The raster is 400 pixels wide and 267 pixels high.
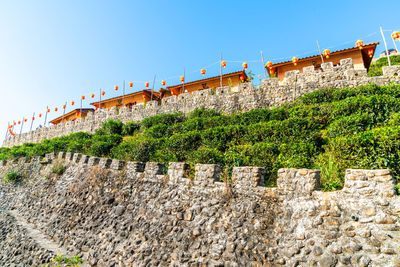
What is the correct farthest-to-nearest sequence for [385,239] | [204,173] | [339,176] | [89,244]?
[89,244] < [204,173] < [339,176] < [385,239]

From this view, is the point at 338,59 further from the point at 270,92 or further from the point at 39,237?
the point at 39,237

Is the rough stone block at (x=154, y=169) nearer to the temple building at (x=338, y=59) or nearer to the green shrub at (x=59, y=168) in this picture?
the green shrub at (x=59, y=168)

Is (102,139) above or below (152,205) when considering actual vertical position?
above

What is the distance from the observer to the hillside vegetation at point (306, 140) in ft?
16.6

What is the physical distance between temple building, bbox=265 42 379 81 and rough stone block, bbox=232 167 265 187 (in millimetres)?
14069

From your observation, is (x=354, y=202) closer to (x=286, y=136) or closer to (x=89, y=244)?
(x=286, y=136)

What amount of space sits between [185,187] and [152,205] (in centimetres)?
132

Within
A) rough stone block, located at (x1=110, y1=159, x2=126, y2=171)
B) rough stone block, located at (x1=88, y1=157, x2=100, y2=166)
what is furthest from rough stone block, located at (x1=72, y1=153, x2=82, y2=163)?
rough stone block, located at (x1=110, y1=159, x2=126, y2=171)

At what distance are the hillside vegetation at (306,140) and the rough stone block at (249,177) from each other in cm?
81

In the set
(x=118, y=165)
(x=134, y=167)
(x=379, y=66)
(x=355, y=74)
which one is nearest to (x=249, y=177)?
(x=134, y=167)

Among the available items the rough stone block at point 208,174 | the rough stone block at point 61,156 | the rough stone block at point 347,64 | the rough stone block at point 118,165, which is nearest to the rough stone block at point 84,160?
the rough stone block at point 118,165

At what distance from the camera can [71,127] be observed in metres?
24.9

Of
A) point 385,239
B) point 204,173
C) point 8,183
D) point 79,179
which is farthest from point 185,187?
point 8,183

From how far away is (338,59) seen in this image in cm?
1945
